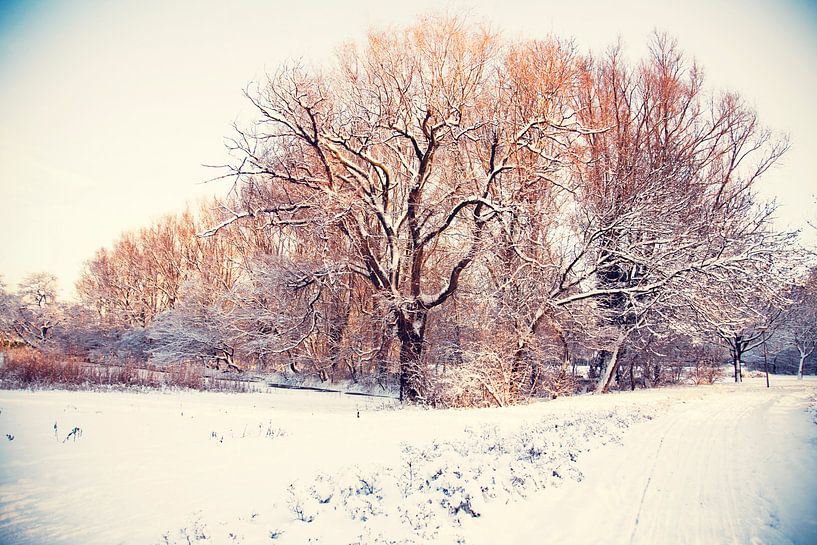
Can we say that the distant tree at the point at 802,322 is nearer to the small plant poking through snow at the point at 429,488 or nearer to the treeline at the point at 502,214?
the treeline at the point at 502,214

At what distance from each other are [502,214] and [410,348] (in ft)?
20.5

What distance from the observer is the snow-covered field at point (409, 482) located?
459 centimetres

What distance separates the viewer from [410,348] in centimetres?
1875

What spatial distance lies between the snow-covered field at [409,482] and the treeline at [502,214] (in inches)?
306

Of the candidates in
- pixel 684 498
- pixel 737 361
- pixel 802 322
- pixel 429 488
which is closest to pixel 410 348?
pixel 429 488

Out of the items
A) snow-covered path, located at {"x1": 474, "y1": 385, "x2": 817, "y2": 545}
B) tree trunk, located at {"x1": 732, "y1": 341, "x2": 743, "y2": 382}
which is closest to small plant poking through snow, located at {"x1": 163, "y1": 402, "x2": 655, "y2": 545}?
snow-covered path, located at {"x1": 474, "y1": 385, "x2": 817, "y2": 545}

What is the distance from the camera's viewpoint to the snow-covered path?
14.0 ft

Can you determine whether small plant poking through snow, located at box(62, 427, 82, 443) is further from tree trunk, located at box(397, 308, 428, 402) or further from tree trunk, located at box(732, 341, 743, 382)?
tree trunk, located at box(732, 341, 743, 382)

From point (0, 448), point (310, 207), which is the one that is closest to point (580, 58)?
point (310, 207)

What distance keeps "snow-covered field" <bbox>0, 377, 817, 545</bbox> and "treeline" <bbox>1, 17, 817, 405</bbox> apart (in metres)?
7.78

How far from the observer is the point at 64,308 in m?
42.7

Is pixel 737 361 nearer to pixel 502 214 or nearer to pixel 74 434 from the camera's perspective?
pixel 502 214

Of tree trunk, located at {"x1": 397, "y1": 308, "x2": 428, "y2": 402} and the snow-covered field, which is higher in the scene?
tree trunk, located at {"x1": 397, "y1": 308, "x2": 428, "y2": 402}

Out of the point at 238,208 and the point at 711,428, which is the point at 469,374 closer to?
the point at 711,428
